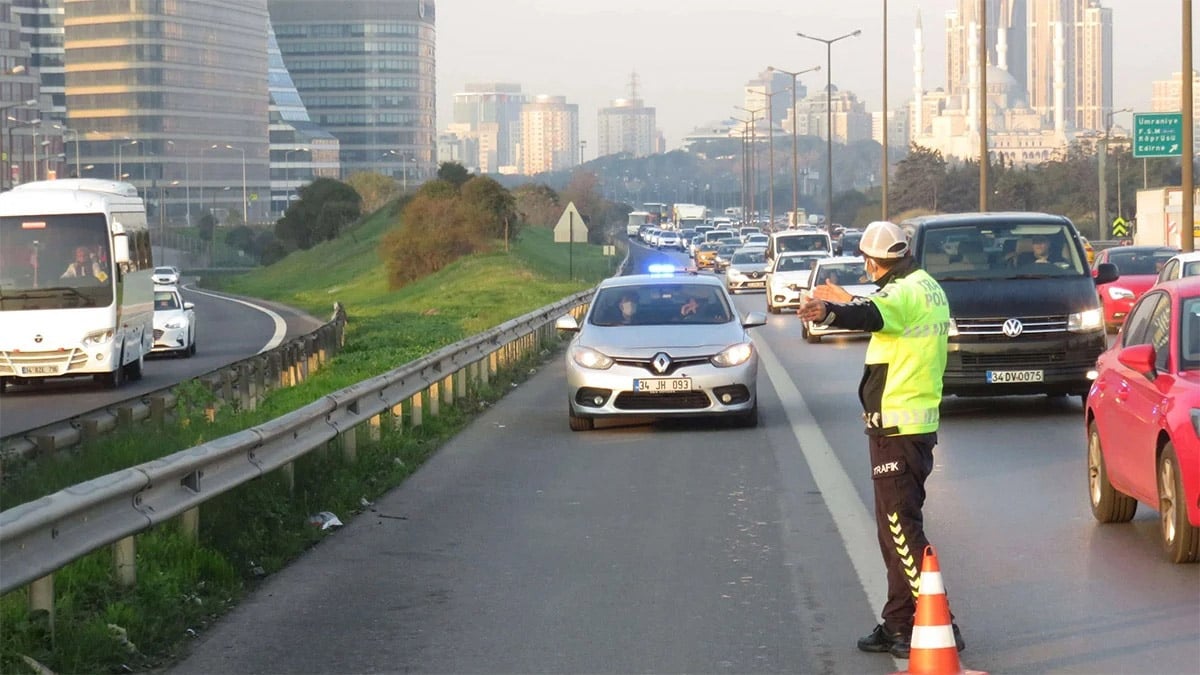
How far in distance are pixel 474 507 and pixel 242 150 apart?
186 m

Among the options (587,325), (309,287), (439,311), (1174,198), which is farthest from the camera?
(309,287)

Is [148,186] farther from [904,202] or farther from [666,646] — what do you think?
[666,646]

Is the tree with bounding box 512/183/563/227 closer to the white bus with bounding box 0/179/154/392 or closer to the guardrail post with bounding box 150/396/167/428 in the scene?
the white bus with bounding box 0/179/154/392

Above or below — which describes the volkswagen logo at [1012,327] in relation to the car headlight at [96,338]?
above

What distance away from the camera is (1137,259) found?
120 feet

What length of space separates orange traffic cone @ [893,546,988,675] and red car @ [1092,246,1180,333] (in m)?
25.0

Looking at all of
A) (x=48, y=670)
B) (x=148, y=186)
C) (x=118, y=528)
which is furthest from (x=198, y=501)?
(x=148, y=186)

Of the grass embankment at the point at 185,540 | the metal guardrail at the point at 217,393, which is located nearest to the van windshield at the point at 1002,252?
the grass embankment at the point at 185,540

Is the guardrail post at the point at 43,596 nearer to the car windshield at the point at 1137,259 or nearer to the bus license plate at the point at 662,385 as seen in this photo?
the bus license plate at the point at 662,385

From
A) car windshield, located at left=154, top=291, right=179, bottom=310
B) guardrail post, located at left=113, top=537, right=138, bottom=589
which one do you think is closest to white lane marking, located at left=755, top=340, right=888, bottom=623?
guardrail post, located at left=113, top=537, right=138, bottom=589

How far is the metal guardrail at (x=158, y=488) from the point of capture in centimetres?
738

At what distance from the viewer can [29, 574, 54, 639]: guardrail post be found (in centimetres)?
769

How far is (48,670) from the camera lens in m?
7.25

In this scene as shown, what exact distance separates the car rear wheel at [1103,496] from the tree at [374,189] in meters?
144
